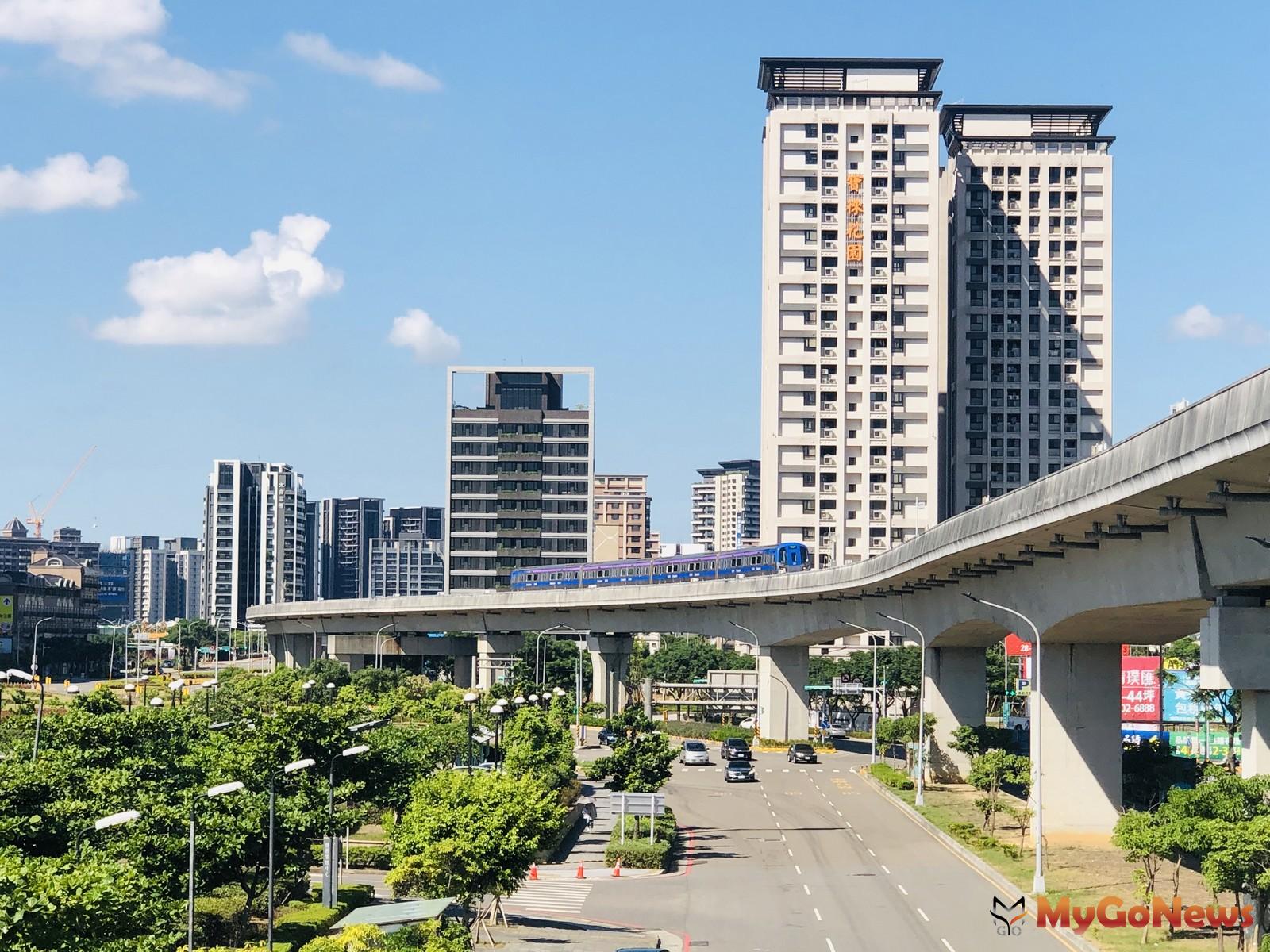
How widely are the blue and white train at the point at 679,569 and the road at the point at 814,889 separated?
3436cm

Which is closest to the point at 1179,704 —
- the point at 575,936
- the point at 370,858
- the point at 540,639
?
the point at 540,639

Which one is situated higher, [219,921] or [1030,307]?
[1030,307]

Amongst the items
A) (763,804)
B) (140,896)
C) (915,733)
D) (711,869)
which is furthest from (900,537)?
(140,896)

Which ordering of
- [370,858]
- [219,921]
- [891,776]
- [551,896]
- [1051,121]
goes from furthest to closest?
[1051,121]
[891,776]
[370,858]
[551,896]
[219,921]

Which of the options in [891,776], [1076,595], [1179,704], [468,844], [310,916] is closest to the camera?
[468,844]

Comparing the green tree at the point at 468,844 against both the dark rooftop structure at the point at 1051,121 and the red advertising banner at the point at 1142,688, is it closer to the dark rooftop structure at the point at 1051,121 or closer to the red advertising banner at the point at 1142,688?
the red advertising banner at the point at 1142,688

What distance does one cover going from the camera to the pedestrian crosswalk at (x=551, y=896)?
49750 millimetres

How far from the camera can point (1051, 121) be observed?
196 meters

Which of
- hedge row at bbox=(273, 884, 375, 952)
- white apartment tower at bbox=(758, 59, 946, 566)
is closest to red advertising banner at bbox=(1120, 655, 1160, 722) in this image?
white apartment tower at bbox=(758, 59, 946, 566)

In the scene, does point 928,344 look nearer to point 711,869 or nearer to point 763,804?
point 763,804

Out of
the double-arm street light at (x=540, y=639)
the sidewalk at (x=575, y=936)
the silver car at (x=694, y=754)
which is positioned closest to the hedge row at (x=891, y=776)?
the silver car at (x=694, y=754)

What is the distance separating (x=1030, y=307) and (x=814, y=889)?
483ft

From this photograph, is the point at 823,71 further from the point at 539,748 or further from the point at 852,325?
the point at 539,748

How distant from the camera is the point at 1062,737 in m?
65.2
